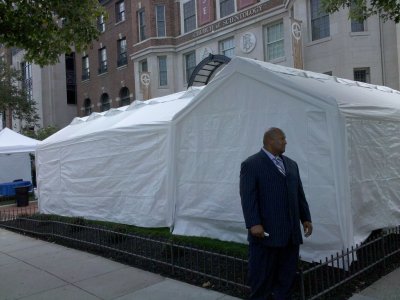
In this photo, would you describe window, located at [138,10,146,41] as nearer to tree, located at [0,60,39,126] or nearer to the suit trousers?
tree, located at [0,60,39,126]

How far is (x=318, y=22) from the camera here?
19.2m

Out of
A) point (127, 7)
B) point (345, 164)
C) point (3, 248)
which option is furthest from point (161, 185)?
point (127, 7)

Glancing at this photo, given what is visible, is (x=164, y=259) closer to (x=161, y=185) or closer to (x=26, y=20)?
(x=161, y=185)

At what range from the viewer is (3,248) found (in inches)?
364

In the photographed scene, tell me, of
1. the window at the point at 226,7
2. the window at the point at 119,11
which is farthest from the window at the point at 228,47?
the window at the point at 119,11

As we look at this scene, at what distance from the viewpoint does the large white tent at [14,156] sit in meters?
19.0

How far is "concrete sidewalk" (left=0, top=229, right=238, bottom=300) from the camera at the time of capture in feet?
18.8

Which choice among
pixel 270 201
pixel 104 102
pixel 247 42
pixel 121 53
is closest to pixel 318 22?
pixel 247 42

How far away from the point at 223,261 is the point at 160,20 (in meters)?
23.9

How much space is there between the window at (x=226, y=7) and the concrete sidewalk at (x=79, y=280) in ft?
60.9

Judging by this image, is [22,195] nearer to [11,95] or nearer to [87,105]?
[11,95]

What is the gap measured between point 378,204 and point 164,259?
11.1ft

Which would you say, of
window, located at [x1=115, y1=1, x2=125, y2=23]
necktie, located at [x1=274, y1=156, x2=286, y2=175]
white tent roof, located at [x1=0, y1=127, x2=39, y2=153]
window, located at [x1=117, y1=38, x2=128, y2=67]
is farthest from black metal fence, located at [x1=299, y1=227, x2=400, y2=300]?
window, located at [x1=115, y1=1, x2=125, y2=23]

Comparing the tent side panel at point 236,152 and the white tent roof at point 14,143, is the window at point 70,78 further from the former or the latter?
the tent side panel at point 236,152
